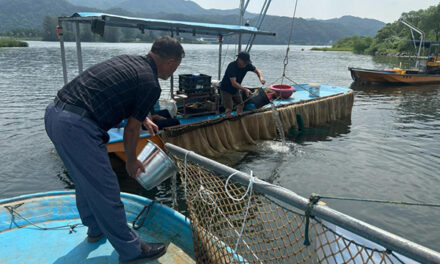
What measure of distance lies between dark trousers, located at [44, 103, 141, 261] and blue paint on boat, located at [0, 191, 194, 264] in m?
0.35

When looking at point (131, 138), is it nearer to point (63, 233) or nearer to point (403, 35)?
point (63, 233)

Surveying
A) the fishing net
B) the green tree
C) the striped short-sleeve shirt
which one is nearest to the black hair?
the striped short-sleeve shirt

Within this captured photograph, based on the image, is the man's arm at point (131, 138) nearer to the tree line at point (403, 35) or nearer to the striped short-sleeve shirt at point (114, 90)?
the striped short-sleeve shirt at point (114, 90)

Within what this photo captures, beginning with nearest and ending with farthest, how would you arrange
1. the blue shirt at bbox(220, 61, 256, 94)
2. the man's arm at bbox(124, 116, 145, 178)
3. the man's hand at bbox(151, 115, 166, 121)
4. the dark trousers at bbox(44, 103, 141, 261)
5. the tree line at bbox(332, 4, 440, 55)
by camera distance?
the dark trousers at bbox(44, 103, 141, 261) < the man's arm at bbox(124, 116, 145, 178) < the man's hand at bbox(151, 115, 166, 121) < the blue shirt at bbox(220, 61, 256, 94) < the tree line at bbox(332, 4, 440, 55)

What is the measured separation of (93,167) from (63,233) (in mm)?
1176

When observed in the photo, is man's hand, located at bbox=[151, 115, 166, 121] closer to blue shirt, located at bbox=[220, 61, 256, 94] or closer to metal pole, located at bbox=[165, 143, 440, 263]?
blue shirt, located at bbox=[220, 61, 256, 94]

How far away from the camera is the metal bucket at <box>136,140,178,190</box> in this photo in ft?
9.77

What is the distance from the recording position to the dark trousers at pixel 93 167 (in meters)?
2.20

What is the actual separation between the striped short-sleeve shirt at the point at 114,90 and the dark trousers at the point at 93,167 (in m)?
0.11

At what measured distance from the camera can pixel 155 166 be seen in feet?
9.93

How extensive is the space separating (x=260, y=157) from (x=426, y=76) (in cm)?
2286

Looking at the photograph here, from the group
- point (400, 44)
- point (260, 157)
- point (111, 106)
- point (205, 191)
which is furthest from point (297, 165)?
point (400, 44)

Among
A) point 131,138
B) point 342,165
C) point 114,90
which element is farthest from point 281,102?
point 114,90

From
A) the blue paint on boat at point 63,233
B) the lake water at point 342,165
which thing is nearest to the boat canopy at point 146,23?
the lake water at point 342,165
